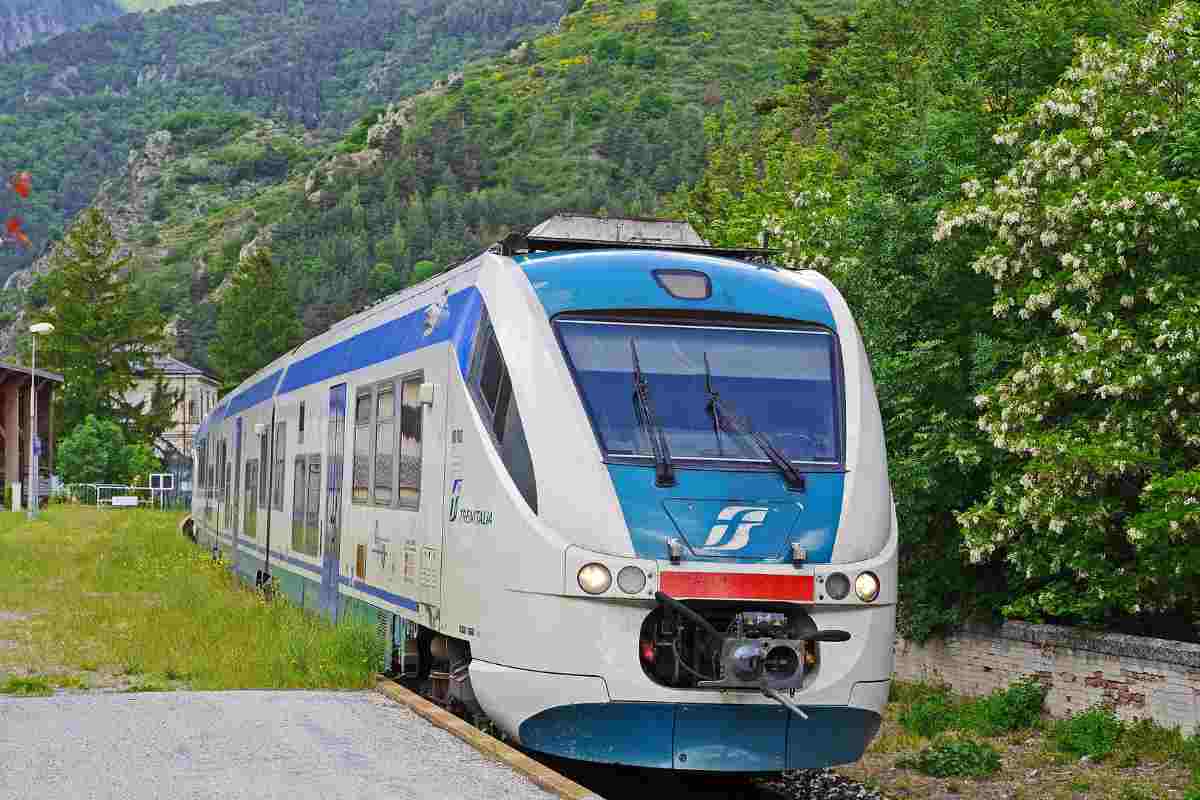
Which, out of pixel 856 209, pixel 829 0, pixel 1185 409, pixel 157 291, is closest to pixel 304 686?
pixel 1185 409

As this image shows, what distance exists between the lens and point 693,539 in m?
9.98

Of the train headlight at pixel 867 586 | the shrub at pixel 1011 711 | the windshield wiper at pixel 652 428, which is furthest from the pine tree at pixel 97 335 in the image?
the train headlight at pixel 867 586

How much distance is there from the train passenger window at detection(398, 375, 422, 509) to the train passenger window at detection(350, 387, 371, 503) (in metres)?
1.28

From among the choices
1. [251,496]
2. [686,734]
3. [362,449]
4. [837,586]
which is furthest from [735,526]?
[251,496]

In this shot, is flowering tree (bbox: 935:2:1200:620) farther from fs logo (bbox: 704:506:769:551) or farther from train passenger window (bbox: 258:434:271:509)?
train passenger window (bbox: 258:434:271:509)

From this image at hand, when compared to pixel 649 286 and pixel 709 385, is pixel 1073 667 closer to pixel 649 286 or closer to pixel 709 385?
pixel 709 385

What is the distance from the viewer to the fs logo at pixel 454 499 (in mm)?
11344

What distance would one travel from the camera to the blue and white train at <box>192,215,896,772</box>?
9875 mm

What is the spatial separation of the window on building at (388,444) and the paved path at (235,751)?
5.51 ft

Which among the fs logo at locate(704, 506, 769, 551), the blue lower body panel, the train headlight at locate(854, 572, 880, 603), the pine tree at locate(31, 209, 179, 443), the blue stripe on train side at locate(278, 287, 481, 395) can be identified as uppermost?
the pine tree at locate(31, 209, 179, 443)

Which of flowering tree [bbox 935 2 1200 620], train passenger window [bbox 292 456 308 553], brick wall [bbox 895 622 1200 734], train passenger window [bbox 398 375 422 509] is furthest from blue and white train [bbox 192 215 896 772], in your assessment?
train passenger window [bbox 292 456 308 553]

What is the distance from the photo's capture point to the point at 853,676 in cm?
1018

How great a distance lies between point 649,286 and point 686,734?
2.96 metres

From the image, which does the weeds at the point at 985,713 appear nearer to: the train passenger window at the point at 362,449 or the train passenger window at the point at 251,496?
the train passenger window at the point at 362,449
